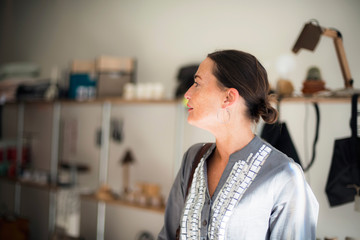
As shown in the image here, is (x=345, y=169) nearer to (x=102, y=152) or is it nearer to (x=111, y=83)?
(x=111, y=83)

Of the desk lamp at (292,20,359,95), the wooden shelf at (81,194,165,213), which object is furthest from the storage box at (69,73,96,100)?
the desk lamp at (292,20,359,95)

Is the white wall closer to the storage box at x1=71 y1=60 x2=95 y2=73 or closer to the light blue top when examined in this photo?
the storage box at x1=71 y1=60 x2=95 y2=73

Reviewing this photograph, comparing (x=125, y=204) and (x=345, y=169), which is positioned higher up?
(x=345, y=169)

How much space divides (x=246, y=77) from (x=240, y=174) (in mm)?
353

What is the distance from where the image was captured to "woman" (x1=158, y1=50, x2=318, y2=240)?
105cm

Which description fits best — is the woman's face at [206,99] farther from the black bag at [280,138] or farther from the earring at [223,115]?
the black bag at [280,138]

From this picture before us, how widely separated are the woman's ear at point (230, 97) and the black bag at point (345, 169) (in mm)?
865

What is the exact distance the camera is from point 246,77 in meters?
1.12

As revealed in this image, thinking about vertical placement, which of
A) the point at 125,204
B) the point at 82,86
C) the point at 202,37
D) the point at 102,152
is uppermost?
the point at 202,37

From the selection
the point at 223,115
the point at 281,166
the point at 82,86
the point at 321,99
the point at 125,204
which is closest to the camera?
the point at 281,166

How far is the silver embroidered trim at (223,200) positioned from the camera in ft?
3.62

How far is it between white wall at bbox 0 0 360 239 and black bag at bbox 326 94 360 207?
0.61 feet

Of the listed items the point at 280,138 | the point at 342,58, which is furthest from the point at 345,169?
the point at 342,58

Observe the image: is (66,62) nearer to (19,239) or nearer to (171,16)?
(171,16)
